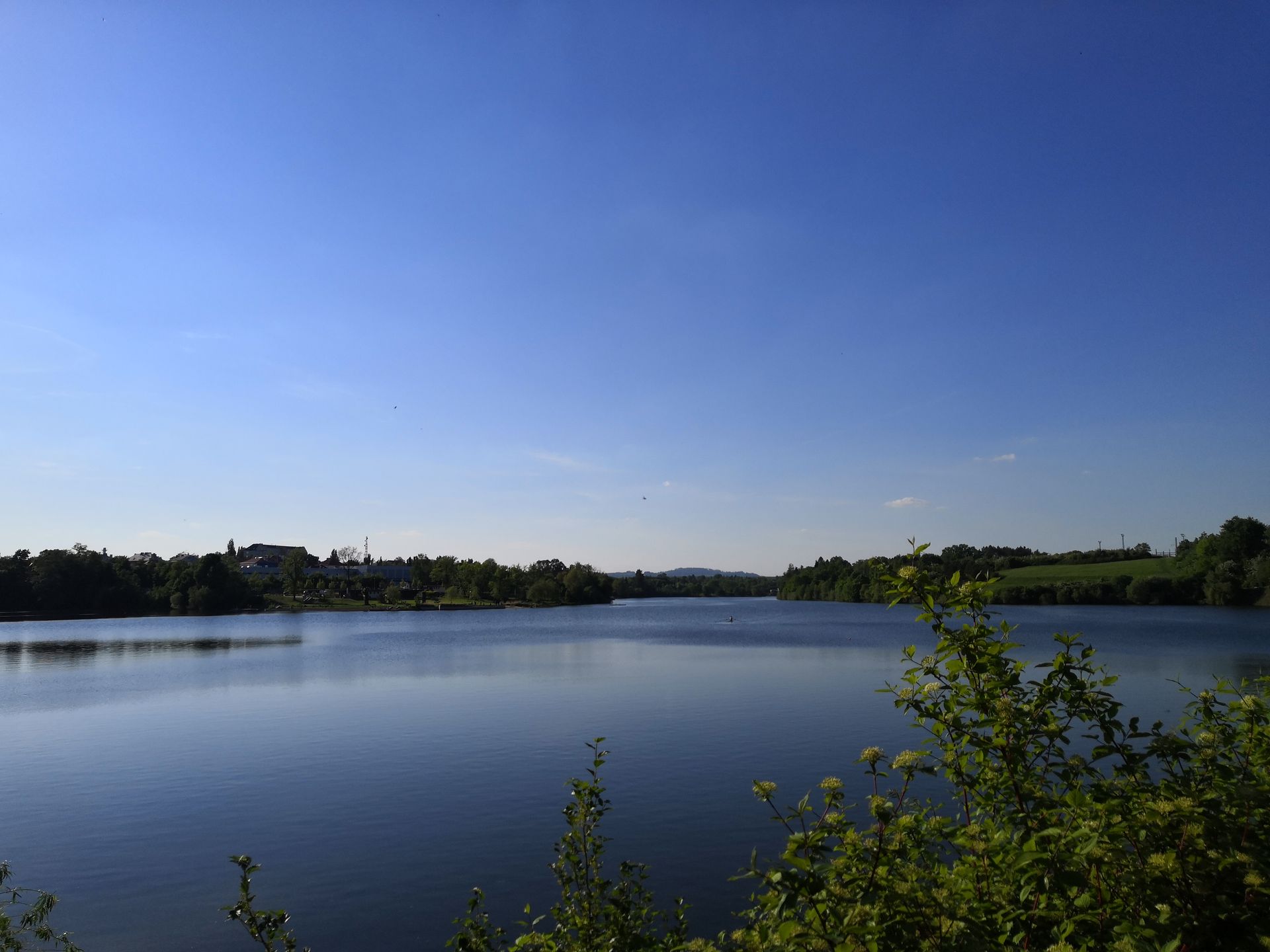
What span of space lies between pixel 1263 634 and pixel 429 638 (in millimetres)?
69226

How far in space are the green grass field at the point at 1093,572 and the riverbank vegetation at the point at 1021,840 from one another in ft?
395

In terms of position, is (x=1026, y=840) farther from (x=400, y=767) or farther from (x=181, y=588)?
(x=181, y=588)

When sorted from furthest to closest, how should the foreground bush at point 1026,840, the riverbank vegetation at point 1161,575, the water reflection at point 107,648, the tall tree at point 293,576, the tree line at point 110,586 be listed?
the tall tree at point 293,576, the tree line at point 110,586, the riverbank vegetation at point 1161,575, the water reflection at point 107,648, the foreground bush at point 1026,840

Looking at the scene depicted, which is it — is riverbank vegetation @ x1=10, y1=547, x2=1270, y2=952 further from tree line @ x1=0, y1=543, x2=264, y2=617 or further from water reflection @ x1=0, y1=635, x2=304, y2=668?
tree line @ x1=0, y1=543, x2=264, y2=617

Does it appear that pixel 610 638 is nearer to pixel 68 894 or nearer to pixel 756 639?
pixel 756 639

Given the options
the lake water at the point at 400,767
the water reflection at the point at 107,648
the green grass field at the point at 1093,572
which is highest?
the green grass field at the point at 1093,572

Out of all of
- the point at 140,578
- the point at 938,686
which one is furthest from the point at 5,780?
the point at 140,578

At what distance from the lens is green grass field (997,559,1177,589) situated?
385 feet

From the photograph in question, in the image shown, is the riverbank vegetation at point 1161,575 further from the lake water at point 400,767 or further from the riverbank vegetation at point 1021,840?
the riverbank vegetation at point 1021,840

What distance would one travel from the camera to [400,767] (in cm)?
2138

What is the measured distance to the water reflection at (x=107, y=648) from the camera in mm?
52875

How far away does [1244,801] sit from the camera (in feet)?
11.3

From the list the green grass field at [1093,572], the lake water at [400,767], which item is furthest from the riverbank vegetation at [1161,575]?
the lake water at [400,767]

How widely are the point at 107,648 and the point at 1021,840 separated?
7412 cm
